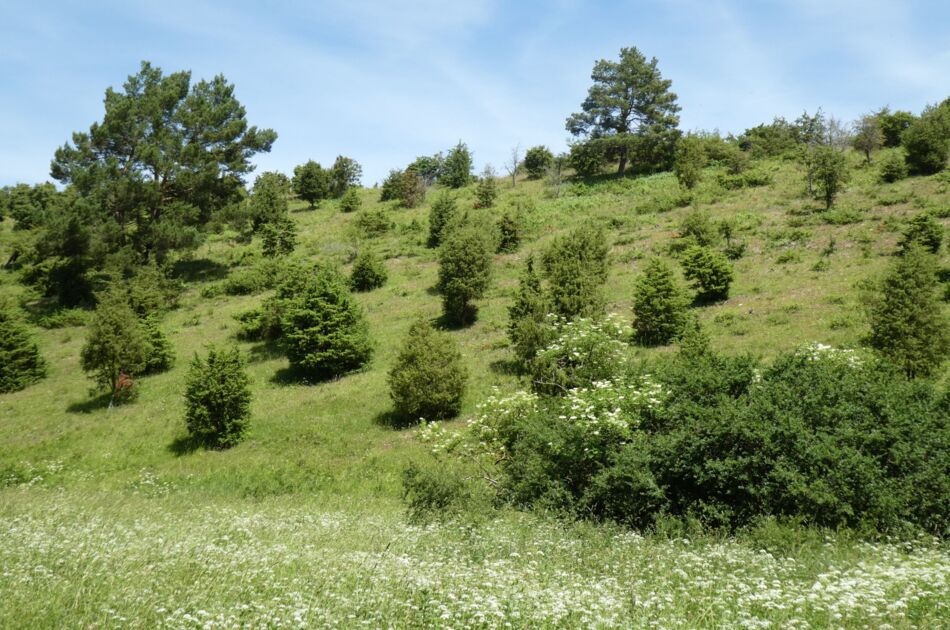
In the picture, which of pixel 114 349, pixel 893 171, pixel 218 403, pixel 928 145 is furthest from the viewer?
pixel 893 171

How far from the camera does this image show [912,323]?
56.3ft

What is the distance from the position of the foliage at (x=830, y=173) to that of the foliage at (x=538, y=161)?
33.3 metres

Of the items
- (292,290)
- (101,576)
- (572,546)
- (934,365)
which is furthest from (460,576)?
(292,290)

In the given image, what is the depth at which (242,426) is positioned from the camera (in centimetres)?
1998

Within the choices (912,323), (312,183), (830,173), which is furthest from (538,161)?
(912,323)

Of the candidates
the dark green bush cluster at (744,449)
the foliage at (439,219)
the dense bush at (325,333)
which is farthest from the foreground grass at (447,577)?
the foliage at (439,219)

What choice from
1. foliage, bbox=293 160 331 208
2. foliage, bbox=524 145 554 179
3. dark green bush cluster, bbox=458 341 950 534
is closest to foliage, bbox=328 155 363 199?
foliage, bbox=293 160 331 208

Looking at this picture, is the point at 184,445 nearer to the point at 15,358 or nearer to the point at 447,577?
the point at 15,358

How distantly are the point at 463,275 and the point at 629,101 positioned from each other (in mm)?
37980

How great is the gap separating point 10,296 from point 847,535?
54.5m

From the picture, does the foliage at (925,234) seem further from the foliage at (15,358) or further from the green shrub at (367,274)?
the foliage at (15,358)

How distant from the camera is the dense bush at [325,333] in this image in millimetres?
24969

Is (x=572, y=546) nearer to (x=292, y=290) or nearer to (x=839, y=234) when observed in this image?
(x=292, y=290)

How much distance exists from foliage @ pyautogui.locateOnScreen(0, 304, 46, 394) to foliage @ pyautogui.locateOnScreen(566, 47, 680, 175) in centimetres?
4974
